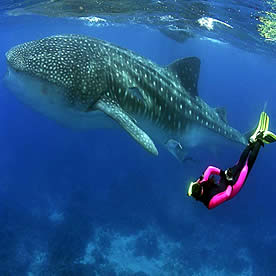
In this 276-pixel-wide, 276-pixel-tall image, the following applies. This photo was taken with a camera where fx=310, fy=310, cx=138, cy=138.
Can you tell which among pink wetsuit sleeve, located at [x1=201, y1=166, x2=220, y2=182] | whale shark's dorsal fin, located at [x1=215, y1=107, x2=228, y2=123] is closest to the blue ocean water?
whale shark's dorsal fin, located at [x1=215, y1=107, x2=228, y2=123]

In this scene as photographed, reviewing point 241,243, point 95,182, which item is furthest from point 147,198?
point 241,243

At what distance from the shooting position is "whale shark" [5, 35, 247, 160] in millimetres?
5590

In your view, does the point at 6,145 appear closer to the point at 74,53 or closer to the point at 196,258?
the point at 196,258

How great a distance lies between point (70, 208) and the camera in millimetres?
18766

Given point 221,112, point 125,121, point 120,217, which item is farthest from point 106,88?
point 120,217

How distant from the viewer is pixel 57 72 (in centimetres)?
566

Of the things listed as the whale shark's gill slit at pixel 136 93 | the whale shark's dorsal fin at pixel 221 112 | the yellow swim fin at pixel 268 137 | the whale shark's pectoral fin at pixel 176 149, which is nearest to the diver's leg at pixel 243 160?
the yellow swim fin at pixel 268 137

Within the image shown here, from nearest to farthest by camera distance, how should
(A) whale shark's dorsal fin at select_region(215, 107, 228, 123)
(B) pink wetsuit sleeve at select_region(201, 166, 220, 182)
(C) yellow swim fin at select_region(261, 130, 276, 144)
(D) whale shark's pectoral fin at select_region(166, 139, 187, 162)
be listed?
(C) yellow swim fin at select_region(261, 130, 276, 144) < (B) pink wetsuit sleeve at select_region(201, 166, 220, 182) < (D) whale shark's pectoral fin at select_region(166, 139, 187, 162) < (A) whale shark's dorsal fin at select_region(215, 107, 228, 123)

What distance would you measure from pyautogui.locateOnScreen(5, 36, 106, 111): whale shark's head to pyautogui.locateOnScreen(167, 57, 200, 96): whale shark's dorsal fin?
2.34 meters

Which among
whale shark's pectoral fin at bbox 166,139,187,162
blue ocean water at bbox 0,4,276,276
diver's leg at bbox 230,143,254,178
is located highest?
diver's leg at bbox 230,143,254,178

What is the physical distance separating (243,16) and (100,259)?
53.0 ft

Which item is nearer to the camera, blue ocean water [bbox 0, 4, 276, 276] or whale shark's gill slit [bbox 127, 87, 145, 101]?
whale shark's gill slit [bbox 127, 87, 145, 101]

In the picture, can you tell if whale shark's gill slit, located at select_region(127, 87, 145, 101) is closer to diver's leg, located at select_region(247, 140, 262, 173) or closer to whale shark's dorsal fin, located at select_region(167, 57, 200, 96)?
whale shark's dorsal fin, located at select_region(167, 57, 200, 96)

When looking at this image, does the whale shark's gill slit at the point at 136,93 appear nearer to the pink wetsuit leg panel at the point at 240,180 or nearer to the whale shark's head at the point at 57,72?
the whale shark's head at the point at 57,72
